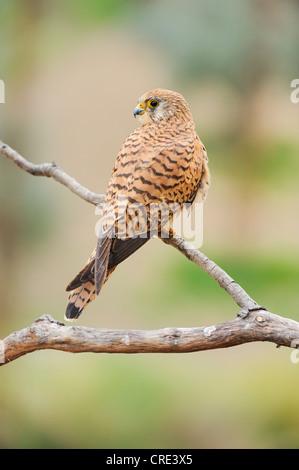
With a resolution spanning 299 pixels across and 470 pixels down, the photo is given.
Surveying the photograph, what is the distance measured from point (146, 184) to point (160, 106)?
0.25 meters

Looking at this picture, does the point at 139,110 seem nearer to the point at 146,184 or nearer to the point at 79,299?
the point at 146,184

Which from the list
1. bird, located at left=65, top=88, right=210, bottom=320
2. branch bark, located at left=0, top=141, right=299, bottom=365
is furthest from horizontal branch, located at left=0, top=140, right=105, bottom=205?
branch bark, located at left=0, top=141, right=299, bottom=365

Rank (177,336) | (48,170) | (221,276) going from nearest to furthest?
1. (177,336)
2. (221,276)
3. (48,170)

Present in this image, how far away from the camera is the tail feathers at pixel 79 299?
140 cm

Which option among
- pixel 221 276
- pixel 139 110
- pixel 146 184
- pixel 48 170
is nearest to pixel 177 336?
pixel 221 276

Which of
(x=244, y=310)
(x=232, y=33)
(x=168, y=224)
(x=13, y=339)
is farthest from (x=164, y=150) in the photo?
(x=232, y=33)

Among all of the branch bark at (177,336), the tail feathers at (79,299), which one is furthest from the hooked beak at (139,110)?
the branch bark at (177,336)

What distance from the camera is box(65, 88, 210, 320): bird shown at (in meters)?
1.38

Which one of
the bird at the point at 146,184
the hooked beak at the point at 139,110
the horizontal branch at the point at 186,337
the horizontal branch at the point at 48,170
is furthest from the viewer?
the horizontal branch at the point at 48,170

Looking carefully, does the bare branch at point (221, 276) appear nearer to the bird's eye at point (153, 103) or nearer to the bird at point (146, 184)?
the bird at point (146, 184)

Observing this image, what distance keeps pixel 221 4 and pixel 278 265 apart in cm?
215

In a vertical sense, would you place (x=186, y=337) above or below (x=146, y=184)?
below

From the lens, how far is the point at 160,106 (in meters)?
1.59

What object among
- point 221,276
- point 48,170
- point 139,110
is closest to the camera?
point 221,276
